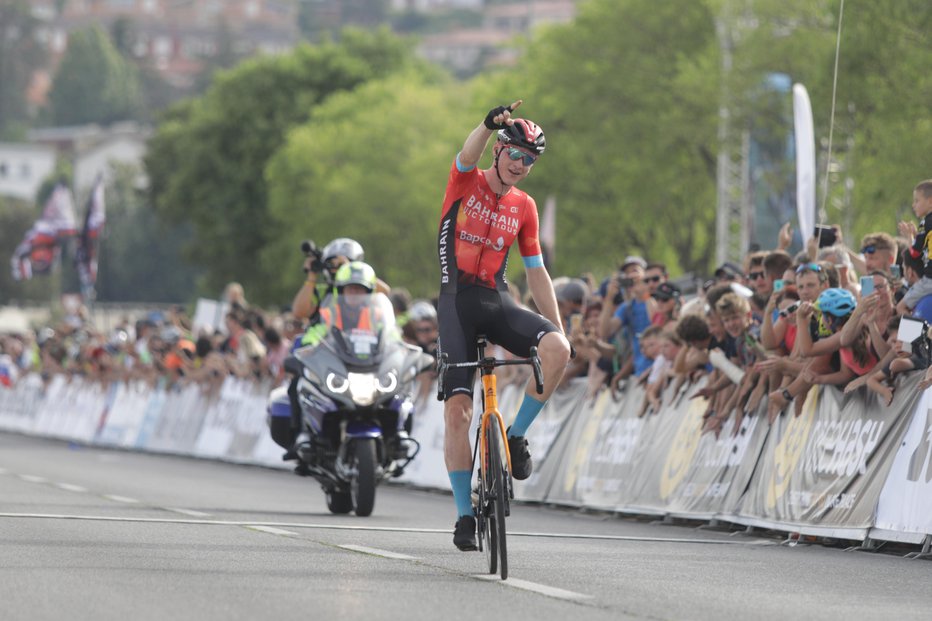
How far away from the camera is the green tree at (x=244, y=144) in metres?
91.1

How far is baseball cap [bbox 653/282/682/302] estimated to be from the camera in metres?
18.5

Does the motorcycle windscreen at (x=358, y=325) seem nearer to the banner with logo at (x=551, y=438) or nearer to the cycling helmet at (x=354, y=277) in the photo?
the cycling helmet at (x=354, y=277)

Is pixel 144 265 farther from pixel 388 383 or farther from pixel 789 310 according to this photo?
pixel 789 310

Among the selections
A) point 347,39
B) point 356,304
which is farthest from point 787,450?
point 347,39

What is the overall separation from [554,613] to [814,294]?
6.70 m

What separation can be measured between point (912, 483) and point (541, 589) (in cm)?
397

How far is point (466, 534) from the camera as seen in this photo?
35.7 feet

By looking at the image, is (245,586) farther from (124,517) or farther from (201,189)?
(201,189)

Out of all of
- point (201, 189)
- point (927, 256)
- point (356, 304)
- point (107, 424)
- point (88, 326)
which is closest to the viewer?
point (927, 256)

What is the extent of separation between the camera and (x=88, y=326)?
41.2m

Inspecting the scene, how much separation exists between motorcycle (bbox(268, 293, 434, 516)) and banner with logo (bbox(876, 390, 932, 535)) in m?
4.05

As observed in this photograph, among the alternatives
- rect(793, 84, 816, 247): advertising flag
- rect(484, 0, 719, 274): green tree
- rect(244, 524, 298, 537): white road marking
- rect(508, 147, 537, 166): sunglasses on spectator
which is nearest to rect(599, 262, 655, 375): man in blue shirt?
rect(793, 84, 816, 247): advertising flag

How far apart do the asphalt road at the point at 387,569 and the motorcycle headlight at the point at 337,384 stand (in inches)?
36.6

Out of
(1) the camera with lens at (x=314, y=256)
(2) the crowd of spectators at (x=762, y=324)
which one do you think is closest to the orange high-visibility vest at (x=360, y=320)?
(1) the camera with lens at (x=314, y=256)
